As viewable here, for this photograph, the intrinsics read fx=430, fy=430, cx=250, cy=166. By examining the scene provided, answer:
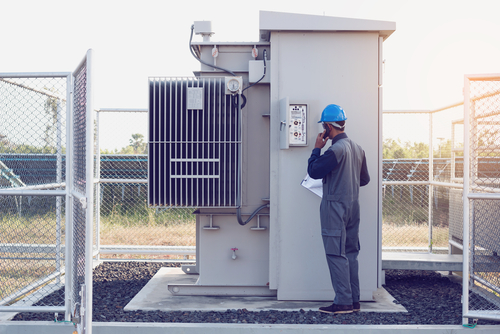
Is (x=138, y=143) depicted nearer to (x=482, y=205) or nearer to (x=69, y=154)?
(x=69, y=154)

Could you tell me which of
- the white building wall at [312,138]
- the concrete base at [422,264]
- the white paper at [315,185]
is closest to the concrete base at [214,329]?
the white building wall at [312,138]

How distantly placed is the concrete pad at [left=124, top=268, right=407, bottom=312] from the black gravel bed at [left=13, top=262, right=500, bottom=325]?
0.10 meters

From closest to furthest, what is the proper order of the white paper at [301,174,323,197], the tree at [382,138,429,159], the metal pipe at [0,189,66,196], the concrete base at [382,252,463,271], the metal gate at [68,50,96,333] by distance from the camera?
the metal gate at [68,50,96,333]
the metal pipe at [0,189,66,196]
the white paper at [301,174,323,197]
the concrete base at [382,252,463,271]
the tree at [382,138,429,159]

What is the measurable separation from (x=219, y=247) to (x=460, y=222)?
11.2 ft

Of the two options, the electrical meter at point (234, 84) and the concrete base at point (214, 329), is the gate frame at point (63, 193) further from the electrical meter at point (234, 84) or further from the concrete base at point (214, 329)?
the electrical meter at point (234, 84)

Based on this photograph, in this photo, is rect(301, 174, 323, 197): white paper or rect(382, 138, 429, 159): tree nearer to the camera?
rect(301, 174, 323, 197): white paper

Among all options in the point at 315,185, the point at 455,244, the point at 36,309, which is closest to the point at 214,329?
the point at 36,309

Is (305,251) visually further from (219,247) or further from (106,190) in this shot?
(106,190)

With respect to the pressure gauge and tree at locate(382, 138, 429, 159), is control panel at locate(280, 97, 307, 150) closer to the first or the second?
the pressure gauge

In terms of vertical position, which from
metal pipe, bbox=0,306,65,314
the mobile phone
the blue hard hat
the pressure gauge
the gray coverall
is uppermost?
the pressure gauge

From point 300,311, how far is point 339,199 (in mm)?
1215

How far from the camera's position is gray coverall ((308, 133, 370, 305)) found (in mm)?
4102

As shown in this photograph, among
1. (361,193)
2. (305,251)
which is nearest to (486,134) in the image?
(361,193)

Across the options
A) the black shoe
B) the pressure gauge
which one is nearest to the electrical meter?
the pressure gauge
